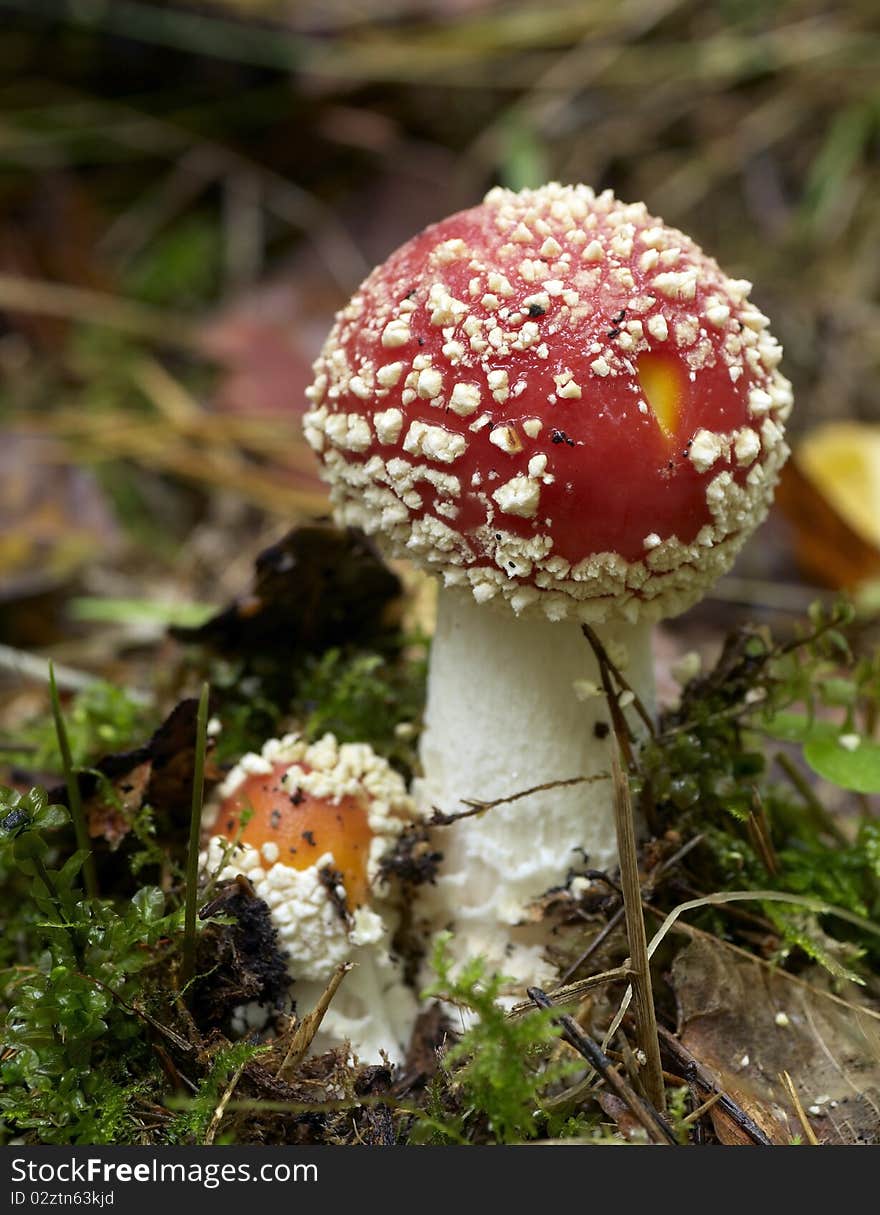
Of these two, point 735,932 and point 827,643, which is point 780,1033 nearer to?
point 735,932

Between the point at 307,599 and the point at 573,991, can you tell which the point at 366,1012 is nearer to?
the point at 573,991

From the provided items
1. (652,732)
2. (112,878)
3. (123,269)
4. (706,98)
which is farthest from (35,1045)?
(706,98)

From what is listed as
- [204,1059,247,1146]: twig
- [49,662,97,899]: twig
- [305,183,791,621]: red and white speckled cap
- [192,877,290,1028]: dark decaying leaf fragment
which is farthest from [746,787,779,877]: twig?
[49,662,97,899]: twig

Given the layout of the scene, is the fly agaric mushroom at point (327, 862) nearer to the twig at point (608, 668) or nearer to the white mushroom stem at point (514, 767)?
the white mushroom stem at point (514, 767)

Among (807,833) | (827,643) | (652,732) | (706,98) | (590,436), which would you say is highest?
(706,98)

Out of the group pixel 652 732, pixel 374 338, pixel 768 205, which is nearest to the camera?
pixel 374 338

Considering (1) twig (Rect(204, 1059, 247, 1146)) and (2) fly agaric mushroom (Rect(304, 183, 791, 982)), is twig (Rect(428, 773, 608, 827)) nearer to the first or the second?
(2) fly agaric mushroom (Rect(304, 183, 791, 982))
